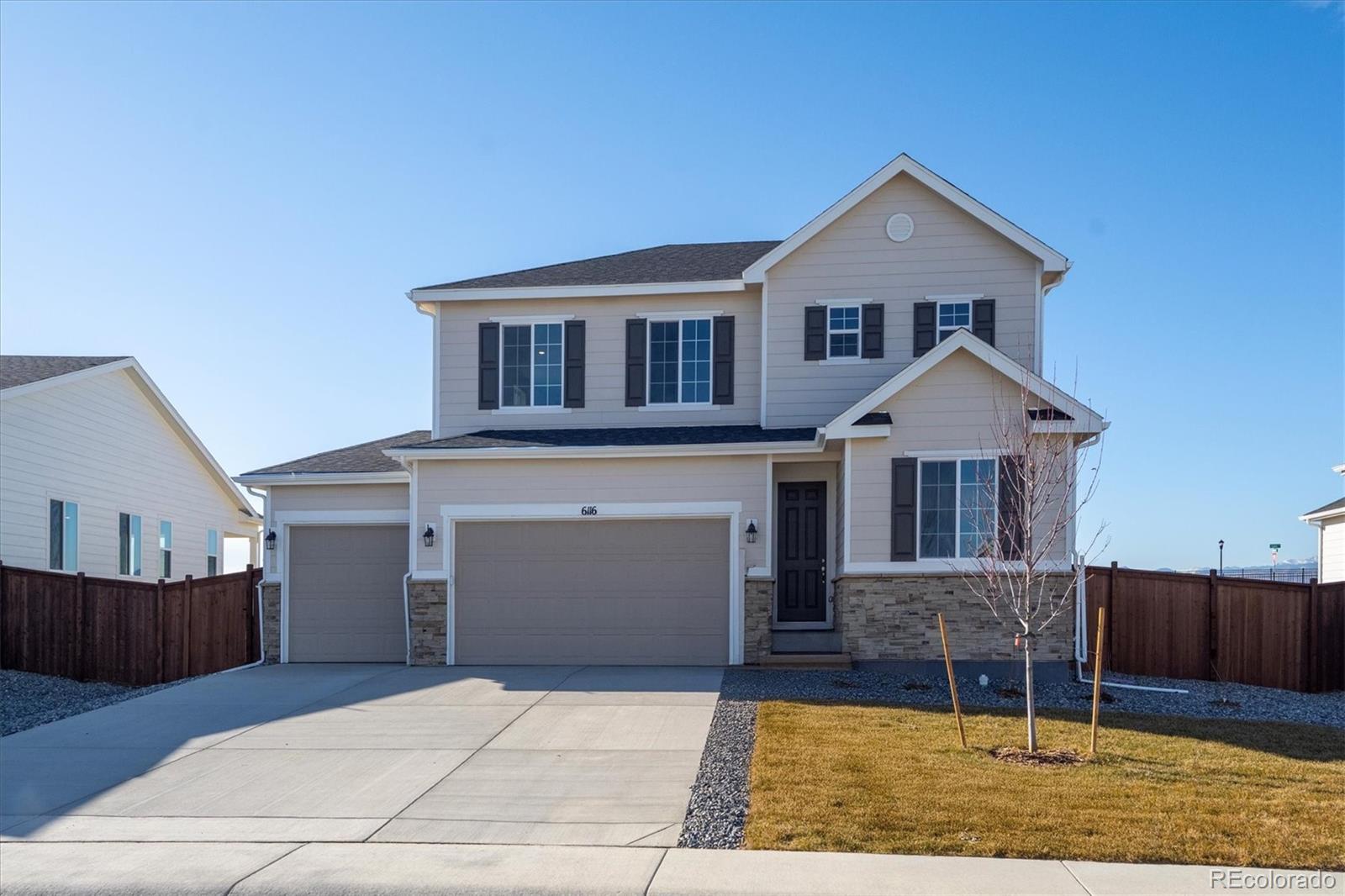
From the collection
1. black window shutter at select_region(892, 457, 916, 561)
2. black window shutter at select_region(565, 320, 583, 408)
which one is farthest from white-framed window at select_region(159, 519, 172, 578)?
black window shutter at select_region(892, 457, 916, 561)

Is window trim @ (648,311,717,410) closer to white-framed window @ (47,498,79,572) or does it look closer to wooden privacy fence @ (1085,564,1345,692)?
wooden privacy fence @ (1085,564,1345,692)

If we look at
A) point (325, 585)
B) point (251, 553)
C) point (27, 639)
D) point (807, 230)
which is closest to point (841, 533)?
point (807, 230)

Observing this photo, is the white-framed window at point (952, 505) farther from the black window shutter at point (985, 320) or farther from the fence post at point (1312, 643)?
the fence post at point (1312, 643)

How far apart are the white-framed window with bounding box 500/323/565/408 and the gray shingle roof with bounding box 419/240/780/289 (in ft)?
2.50

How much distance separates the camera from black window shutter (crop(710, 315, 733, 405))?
17.8 metres

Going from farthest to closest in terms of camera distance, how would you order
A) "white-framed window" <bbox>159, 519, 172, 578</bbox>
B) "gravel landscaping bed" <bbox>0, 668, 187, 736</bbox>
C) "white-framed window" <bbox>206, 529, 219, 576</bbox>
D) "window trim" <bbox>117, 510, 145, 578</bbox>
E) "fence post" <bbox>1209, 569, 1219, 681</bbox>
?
"white-framed window" <bbox>206, 529, 219, 576</bbox>
"white-framed window" <bbox>159, 519, 172, 578</bbox>
"window trim" <bbox>117, 510, 145, 578</bbox>
"fence post" <bbox>1209, 569, 1219, 681</bbox>
"gravel landscaping bed" <bbox>0, 668, 187, 736</bbox>

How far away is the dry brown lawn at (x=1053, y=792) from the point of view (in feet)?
23.9

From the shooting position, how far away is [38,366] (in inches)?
829

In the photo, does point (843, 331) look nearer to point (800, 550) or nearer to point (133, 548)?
point (800, 550)

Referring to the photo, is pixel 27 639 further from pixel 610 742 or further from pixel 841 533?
pixel 841 533

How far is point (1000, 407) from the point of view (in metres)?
14.8

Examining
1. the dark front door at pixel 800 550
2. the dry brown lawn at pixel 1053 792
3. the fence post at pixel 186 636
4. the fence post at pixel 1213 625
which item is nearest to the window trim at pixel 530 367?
the dark front door at pixel 800 550

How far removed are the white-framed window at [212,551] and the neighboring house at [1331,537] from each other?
84.6 ft

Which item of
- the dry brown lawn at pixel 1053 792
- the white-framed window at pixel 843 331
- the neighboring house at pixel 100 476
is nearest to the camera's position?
the dry brown lawn at pixel 1053 792
